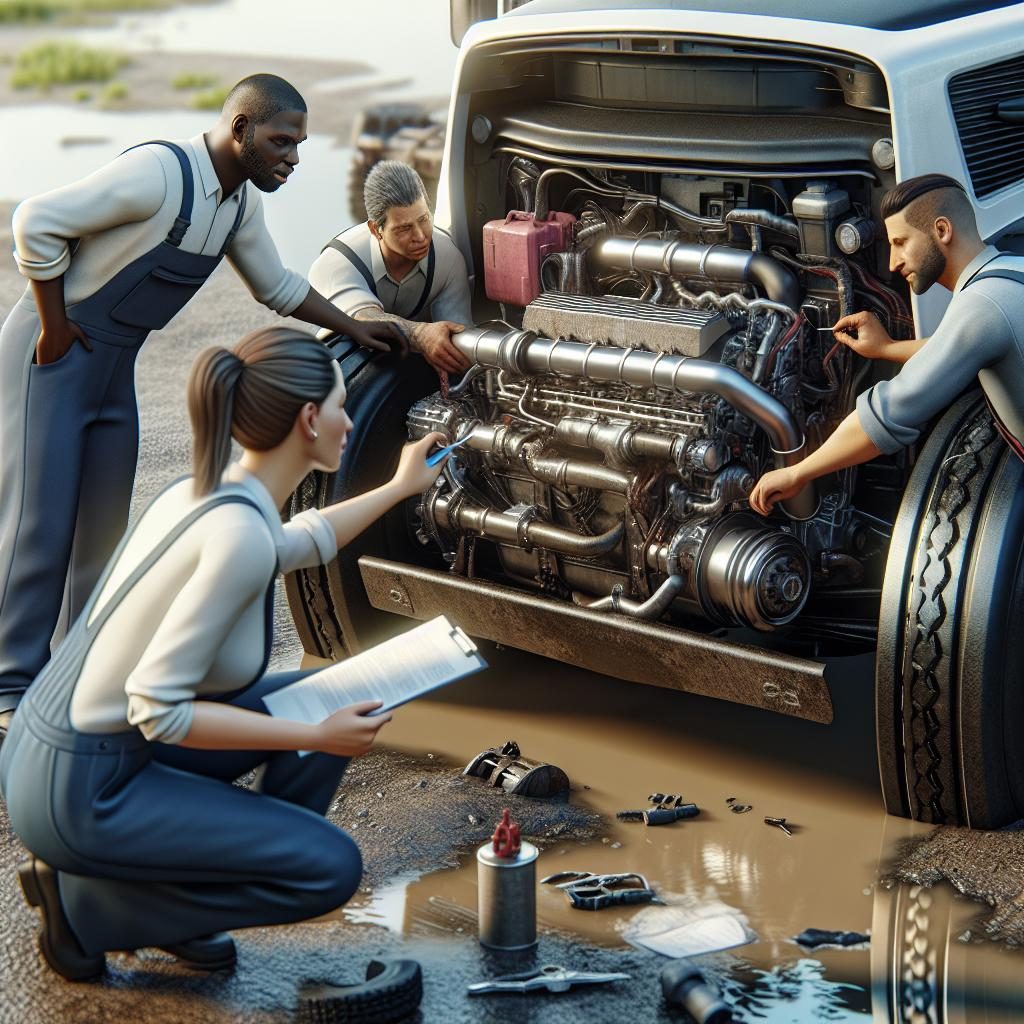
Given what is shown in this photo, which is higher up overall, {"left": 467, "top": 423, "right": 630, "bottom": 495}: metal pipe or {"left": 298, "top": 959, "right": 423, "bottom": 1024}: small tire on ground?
{"left": 467, "top": 423, "right": 630, "bottom": 495}: metal pipe

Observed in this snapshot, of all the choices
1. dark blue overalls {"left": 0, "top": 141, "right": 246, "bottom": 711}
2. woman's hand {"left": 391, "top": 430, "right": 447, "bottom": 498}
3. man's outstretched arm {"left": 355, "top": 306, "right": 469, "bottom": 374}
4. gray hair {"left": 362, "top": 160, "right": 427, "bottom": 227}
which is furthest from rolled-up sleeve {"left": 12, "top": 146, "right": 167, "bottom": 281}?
woman's hand {"left": 391, "top": 430, "right": 447, "bottom": 498}

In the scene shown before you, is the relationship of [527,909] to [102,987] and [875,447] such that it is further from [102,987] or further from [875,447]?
[875,447]

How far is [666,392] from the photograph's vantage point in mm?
5320

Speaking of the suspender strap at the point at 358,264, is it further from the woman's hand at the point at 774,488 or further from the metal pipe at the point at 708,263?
the woman's hand at the point at 774,488

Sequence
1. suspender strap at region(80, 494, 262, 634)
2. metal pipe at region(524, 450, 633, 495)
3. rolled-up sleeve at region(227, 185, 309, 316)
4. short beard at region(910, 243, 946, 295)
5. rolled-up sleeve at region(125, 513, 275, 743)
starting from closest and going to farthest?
1. rolled-up sleeve at region(125, 513, 275, 743)
2. suspender strap at region(80, 494, 262, 634)
3. short beard at region(910, 243, 946, 295)
4. metal pipe at region(524, 450, 633, 495)
5. rolled-up sleeve at region(227, 185, 309, 316)

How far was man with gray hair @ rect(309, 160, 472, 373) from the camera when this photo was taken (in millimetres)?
5832

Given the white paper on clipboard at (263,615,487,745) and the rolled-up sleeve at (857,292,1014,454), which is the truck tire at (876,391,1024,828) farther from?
the white paper on clipboard at (263,615,487,745)

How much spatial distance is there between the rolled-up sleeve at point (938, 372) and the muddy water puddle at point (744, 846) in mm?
1069

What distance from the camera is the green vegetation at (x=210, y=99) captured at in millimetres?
20359

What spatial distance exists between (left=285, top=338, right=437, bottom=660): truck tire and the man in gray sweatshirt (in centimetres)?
155

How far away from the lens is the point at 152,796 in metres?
4.04

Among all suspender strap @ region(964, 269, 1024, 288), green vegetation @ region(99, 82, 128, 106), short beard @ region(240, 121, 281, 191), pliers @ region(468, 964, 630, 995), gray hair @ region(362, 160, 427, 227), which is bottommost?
pliers @ region(468, 964, 630, 995)

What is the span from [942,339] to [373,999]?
210cm

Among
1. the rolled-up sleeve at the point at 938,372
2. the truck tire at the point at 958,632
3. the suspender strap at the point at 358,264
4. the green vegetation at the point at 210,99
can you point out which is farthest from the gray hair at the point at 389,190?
the green vegetation at the point at 210,99
